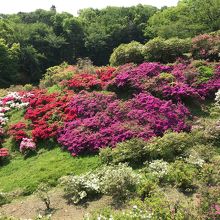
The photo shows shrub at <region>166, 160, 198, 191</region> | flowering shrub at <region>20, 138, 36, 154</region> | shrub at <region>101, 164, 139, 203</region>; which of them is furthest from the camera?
flowering shrub at <region>20, 138, 36, 154</region>

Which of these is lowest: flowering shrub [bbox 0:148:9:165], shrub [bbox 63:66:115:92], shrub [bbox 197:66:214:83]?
flowering shrub [bbox 0:148:9:165]

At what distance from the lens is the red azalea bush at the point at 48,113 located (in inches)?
781

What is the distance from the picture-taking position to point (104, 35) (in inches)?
2790

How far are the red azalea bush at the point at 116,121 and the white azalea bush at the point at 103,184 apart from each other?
354 centimetres

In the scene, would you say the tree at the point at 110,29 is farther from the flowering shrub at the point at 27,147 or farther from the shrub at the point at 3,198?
the shrub at the point at 3,198

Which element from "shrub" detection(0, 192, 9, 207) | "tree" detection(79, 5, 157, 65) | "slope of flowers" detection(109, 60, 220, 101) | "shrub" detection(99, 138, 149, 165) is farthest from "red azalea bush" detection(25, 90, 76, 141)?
"tree" detection(79, 5, 157, 65)

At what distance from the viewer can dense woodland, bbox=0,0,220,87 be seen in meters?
42.4

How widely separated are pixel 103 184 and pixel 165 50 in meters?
13.4

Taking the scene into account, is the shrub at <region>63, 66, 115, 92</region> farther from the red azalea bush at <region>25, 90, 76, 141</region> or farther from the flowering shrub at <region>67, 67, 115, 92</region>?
the red azalea bush at <region>25, 90, 76, 141</region>

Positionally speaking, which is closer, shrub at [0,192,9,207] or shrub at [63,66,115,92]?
shrub at [0,192,9,207]

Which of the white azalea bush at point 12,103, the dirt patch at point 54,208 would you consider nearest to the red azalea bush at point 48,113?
the white azalea bush at point 12,103

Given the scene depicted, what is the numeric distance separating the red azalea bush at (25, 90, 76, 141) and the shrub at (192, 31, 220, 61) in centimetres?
849

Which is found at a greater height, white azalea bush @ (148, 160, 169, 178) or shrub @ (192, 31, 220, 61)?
shrub @ (192, 31, 220, 61)

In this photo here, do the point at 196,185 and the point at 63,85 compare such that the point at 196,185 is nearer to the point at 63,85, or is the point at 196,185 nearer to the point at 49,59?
the point at 63,85
